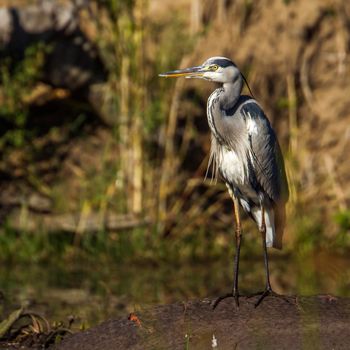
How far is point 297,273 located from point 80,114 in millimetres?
2978

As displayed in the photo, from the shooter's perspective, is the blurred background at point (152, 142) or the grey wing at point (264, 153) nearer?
the grey wing at point (264, 153)

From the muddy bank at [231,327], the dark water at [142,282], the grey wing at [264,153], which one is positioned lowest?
the dark water at [142,282]

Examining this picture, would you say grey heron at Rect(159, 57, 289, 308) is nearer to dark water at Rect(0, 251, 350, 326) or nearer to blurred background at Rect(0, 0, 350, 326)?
dark water at Rect(0, 251, 350, 326)

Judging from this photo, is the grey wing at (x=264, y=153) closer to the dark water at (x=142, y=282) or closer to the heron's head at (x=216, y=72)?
the heron's head at (x=216, y=72)

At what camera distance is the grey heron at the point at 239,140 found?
5.98m

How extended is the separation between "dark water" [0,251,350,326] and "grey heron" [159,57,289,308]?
1.69 m

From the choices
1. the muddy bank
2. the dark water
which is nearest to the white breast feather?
the muddy bank

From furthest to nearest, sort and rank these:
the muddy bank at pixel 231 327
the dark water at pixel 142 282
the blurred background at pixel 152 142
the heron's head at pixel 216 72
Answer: the blurred background at pixel 152 142, the dark water at pixel 142 282, the heron's head at pixel 216 72, the muddy bank at pixel 231 327

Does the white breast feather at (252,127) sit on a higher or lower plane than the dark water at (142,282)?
higher

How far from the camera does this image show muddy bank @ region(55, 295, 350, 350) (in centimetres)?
499

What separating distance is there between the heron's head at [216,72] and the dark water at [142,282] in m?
2.05

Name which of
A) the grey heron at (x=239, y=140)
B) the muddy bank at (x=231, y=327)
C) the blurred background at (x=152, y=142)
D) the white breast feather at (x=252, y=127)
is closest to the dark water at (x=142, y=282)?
the blurred background at (x=152, y=142)

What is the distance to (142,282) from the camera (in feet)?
28.8

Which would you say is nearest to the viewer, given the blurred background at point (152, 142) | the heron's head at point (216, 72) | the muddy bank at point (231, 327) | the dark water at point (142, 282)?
the muddy bank at point (231, 327)
